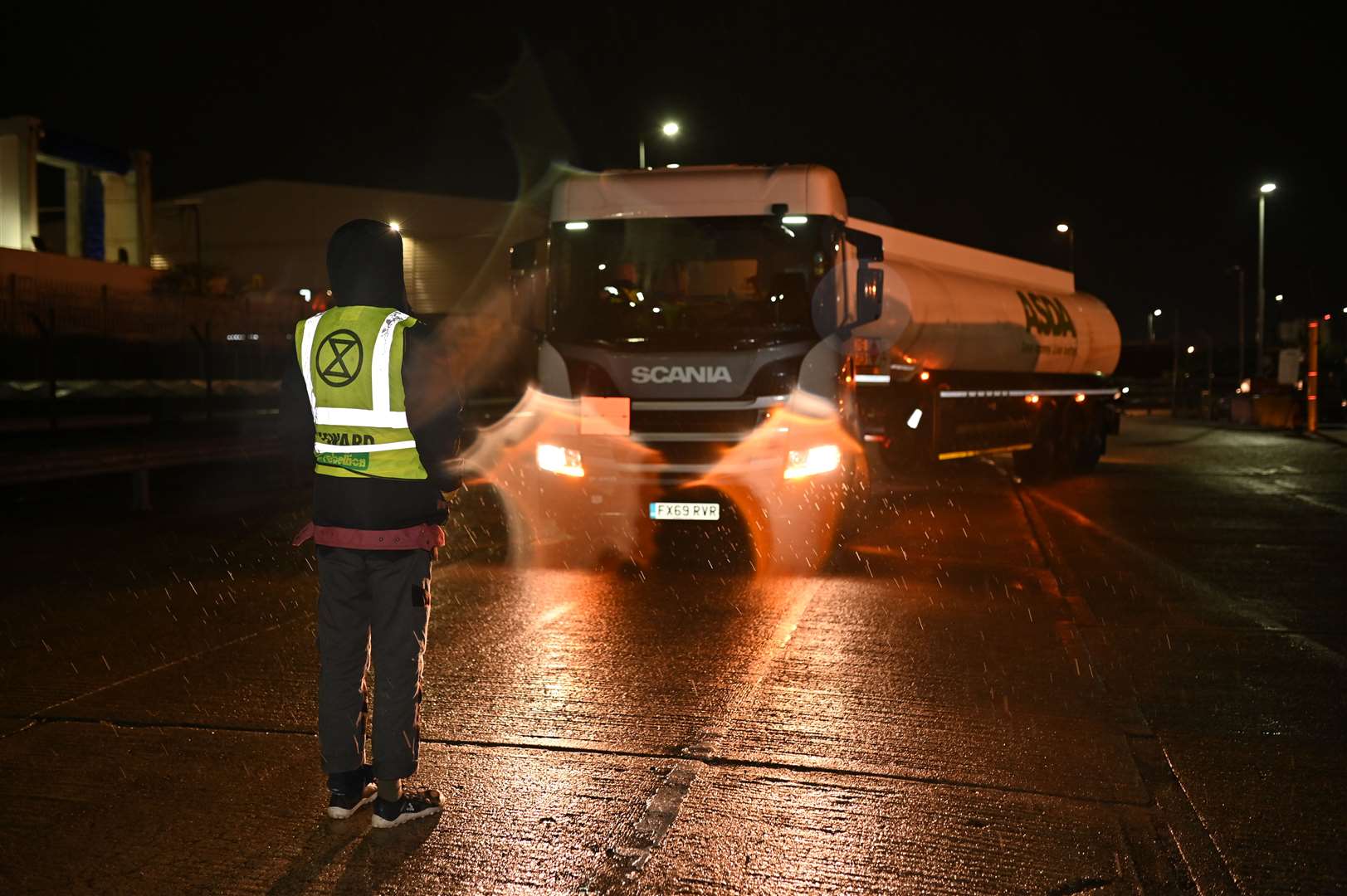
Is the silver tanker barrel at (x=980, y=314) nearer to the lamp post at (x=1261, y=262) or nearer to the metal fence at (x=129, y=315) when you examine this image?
the metal fence at (x=129, y=315)

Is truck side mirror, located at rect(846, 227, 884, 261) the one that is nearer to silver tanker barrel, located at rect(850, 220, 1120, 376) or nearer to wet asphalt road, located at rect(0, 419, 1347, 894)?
silver tanker barrel, located at rect(850, 220, 1120, 376)

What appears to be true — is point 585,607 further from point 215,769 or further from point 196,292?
point 196,292

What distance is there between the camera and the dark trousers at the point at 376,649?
4555mm

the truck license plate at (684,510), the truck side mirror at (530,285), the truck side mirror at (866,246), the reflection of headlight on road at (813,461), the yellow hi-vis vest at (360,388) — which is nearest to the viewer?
the yellow hi-vis vest at (360,388)

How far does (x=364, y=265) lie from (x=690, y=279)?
7.58m

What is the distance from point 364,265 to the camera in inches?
176

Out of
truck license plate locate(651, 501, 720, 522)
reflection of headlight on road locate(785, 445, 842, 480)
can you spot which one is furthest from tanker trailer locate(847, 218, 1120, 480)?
truck license plate locate(651, 501, 720, 522)

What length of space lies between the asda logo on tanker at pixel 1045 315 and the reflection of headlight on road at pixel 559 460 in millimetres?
11082

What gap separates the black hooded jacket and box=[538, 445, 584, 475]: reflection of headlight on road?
22.5ft

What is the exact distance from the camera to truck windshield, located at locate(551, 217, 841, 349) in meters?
11.6

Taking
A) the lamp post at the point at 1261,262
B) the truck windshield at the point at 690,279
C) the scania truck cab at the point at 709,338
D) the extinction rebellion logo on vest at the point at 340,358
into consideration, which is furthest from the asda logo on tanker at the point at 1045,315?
the lamp post at the point at 1261,262

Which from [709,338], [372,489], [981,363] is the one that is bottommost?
[372,489]

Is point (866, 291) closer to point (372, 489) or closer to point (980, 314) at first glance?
point (980, 314)

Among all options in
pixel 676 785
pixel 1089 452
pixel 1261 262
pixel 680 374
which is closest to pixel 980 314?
pixel 1089 452
